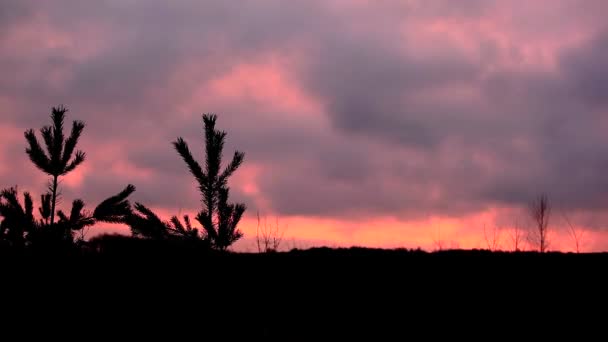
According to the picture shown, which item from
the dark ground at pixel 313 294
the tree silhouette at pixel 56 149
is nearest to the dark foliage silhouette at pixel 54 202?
the tree silhouette at pixel 56 149

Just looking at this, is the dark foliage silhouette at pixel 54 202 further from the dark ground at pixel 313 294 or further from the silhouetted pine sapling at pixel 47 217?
the dark ground at pixel 313 294

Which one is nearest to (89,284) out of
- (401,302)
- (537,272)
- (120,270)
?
(120,270)

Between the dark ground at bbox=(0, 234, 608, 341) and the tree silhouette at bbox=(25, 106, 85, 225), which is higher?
the tree silhouette at bbox=(25, 106, 85, 225)

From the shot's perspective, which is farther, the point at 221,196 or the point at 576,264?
the point at 221,196

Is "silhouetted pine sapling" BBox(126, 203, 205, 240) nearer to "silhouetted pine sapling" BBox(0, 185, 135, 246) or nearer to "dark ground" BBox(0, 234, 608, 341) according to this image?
"silhouetted pine sapling" BBox(0, 185, 135, 246)

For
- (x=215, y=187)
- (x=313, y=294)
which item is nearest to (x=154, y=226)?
(x=215, y=187)

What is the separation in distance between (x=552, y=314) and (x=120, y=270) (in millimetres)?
3357

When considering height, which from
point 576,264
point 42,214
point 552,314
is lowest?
point 552,314

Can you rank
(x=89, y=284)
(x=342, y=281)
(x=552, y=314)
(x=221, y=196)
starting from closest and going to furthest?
(x=552, y=314) < (x=342, y=281) < (x=89, y=284) < (x=221, y=196)

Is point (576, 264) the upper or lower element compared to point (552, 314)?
upper

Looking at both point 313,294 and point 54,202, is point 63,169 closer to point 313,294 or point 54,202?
point 54,202

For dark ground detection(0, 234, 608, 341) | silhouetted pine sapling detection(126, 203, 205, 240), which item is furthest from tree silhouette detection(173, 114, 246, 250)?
dark ground detection(0, 234, 608, 341)

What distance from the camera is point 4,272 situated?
5.77 meters

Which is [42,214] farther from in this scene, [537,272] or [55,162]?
[537,272]
